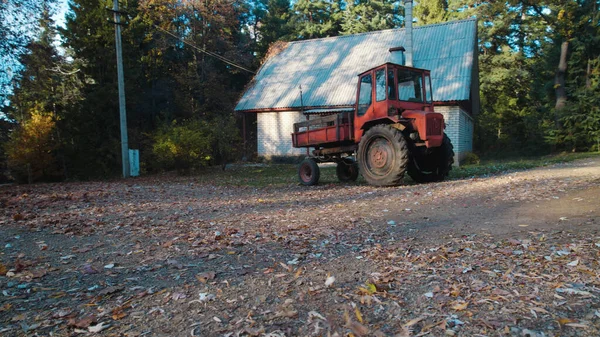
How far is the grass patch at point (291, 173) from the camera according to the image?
37.4ft

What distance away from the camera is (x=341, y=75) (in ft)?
68.1

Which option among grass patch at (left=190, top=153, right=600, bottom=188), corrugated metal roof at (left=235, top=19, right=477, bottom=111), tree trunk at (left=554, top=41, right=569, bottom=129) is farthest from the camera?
tree trunk at (left=554, top=41, right=569, bottom=129)

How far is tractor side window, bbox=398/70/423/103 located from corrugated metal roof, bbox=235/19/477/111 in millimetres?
8230

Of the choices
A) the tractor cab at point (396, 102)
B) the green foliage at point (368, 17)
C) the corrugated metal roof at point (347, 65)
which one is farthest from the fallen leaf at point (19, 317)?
the green foliage at point (368, 17)

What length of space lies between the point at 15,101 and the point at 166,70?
55.4 feet

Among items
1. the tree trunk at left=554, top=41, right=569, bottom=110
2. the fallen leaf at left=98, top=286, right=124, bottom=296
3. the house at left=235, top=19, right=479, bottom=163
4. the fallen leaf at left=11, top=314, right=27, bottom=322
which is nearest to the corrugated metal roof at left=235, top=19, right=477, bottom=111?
the house at left=235, top=19, right=479, bottom=163

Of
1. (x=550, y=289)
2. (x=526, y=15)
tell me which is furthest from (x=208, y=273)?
(x=526, y=15)

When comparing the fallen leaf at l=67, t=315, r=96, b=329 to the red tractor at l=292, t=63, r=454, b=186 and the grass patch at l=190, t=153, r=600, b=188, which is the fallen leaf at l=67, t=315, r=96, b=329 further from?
the grass patch at l=190, t=153, r=600, b=188

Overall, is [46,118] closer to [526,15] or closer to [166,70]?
[166,70]

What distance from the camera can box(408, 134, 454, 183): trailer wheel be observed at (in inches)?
369

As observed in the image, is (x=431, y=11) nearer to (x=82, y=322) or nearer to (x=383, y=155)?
(x=383, y=155)

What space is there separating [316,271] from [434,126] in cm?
633

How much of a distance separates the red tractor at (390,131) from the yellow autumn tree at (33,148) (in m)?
13.7

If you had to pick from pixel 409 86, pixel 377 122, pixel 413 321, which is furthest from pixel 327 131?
pixel 413 321
